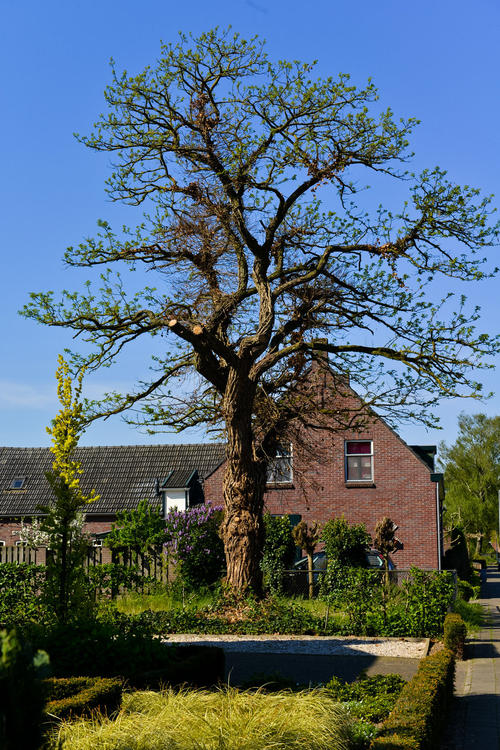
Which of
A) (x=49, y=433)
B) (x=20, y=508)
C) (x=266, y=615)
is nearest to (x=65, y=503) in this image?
(x=49, y=433)

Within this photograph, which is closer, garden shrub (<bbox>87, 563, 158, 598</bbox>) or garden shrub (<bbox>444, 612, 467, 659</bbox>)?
garden shrub (<bbox>444, 612, 467, 659</bbox>)

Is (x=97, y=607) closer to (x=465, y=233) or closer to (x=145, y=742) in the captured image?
(x=145, y=742)

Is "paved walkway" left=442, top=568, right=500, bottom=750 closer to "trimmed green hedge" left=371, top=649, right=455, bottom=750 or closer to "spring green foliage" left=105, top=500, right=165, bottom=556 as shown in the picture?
"trimmed green hedge" left=371, top=649, right=455, bottom=750

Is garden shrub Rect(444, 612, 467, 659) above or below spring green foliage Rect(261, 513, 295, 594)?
below

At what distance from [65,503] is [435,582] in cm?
759

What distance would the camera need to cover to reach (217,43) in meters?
17.4

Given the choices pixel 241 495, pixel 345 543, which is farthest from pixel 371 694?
pixel 345 543

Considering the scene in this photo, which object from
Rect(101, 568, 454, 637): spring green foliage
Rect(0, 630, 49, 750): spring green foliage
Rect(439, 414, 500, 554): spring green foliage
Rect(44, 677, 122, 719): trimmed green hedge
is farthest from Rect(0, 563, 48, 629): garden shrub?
Rect(439, 414, 500, 554): spring green foliage

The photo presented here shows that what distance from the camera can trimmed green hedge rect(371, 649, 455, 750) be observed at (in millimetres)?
6527

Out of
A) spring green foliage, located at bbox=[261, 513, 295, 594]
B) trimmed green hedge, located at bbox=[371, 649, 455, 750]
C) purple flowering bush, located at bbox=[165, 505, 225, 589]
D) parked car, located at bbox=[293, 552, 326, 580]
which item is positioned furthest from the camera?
parked car, located at bbox=[293, 552, 326, 580]

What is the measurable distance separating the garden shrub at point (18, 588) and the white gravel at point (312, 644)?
3154 mm

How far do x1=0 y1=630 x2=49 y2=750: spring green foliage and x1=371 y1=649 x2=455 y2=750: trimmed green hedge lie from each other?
3.70m

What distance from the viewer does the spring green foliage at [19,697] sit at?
3.39 m

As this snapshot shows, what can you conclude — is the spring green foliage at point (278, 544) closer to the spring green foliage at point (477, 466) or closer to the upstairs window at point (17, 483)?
the upstairs window at point (17, 483)
